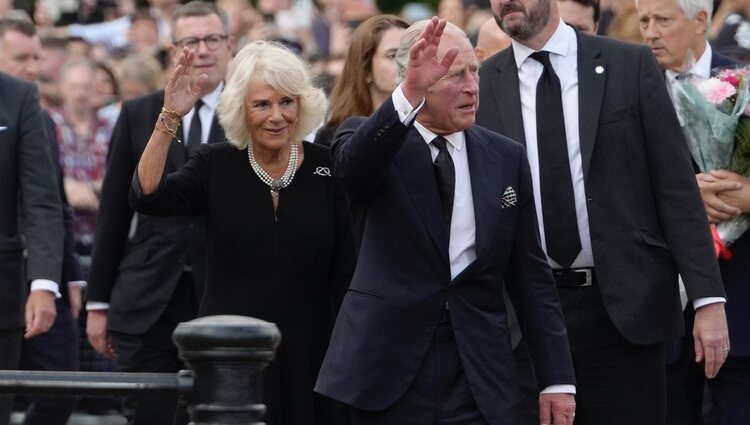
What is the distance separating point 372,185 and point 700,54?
2.86 metres

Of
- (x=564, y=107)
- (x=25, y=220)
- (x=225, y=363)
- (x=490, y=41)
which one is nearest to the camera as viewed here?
(x=225, y=363)

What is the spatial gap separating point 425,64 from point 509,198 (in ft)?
2.34

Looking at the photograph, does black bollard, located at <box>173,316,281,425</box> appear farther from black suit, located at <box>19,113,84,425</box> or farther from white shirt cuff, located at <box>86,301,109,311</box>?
black suit, located at <box>19,113,84,425</box>

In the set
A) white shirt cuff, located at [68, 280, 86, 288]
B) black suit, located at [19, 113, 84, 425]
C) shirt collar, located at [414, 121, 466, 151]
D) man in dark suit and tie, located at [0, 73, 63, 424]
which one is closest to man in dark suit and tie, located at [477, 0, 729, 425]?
shirt collar, located at [414, 121, 466, 151]

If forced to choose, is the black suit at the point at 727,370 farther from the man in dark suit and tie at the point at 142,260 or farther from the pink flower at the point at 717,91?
the man in dark suit and tie at the point at 142,260

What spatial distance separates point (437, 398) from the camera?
227 inches

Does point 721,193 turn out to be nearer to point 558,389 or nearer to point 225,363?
point 558,389

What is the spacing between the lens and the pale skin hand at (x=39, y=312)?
7.93 m

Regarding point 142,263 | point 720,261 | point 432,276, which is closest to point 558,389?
point 432,276

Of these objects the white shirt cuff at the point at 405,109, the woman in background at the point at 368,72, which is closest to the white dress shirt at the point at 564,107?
the woman in background at the point at 368,72

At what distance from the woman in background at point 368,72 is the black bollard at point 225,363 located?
3.49 meters

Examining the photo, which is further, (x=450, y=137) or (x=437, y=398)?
(x=450, y=137)

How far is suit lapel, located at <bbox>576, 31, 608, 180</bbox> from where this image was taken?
6.73 metres

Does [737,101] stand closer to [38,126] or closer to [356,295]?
[356,295]
